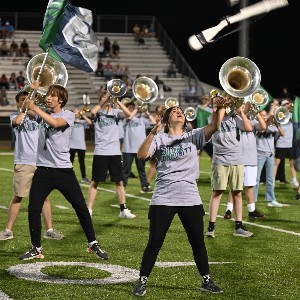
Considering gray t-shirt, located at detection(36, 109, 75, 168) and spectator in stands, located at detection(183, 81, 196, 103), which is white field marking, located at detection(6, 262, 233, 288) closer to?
gray t-shirt, located at detection(36, 109, 75, 168)

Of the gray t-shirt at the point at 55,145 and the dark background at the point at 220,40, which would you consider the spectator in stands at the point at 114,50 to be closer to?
the dark background at the point at 220,40

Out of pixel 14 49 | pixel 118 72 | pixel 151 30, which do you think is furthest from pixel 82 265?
pixel 151 30

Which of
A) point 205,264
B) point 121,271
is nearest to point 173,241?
point 121,271

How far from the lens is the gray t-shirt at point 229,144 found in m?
10.2

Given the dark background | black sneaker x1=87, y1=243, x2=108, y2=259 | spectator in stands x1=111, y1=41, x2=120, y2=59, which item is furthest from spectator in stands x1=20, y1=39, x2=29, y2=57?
black sneaker x1=87, y1=243, x2=108, y2=259

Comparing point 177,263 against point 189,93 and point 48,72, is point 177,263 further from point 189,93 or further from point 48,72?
point 189,93

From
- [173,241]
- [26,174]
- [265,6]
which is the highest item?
[265,6]

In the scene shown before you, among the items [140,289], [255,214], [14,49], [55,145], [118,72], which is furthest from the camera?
[14,49]

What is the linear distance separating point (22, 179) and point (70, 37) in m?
1.69

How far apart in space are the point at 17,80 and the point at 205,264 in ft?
92.9

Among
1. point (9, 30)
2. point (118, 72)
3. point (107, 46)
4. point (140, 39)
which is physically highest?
point (9, 30)

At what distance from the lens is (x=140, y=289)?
6.70m

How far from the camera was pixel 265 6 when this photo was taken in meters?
7.15

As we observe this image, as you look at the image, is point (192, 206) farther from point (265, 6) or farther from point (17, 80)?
point (17, 80)
